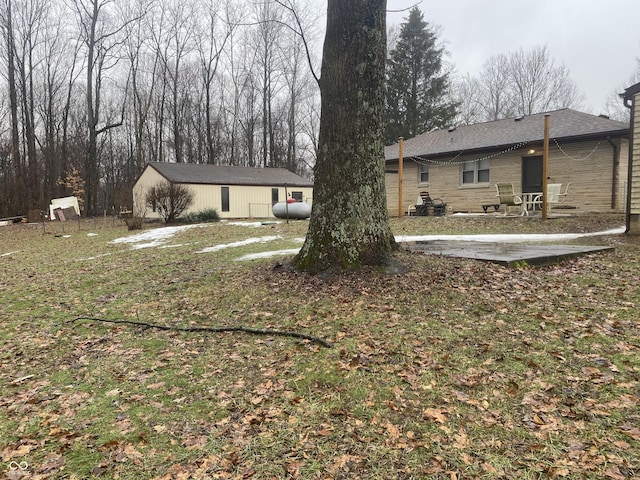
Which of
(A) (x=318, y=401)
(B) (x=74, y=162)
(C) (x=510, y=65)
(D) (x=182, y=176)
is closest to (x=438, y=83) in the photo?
(C) (x=510, y=65)

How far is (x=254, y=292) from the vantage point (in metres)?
5.23

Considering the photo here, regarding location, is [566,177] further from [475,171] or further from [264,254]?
[264,254]

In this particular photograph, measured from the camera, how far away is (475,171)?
17.1m

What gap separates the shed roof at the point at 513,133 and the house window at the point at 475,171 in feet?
2.09

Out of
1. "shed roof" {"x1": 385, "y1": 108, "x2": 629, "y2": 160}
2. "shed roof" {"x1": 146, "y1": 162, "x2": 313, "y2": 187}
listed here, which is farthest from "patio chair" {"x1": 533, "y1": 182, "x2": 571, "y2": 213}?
"shed roof" {"x1": 146, "y1": 162, "x2": 313, "y2": 187}

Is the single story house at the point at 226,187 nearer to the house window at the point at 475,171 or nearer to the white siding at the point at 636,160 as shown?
the house window at the point at 475,171

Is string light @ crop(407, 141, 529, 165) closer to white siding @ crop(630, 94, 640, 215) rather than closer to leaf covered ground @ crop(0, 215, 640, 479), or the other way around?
white siding @ crop(630, 94, 640, 215)

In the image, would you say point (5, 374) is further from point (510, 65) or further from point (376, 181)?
point (510, 65)

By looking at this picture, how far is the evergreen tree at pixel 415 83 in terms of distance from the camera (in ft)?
107

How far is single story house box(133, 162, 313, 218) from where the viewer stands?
2402cm

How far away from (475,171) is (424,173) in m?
2.45

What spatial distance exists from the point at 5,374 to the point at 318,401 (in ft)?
9.43

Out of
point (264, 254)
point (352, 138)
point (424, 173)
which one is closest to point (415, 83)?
point (424, 173)

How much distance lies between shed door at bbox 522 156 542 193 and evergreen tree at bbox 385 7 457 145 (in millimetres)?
17907
